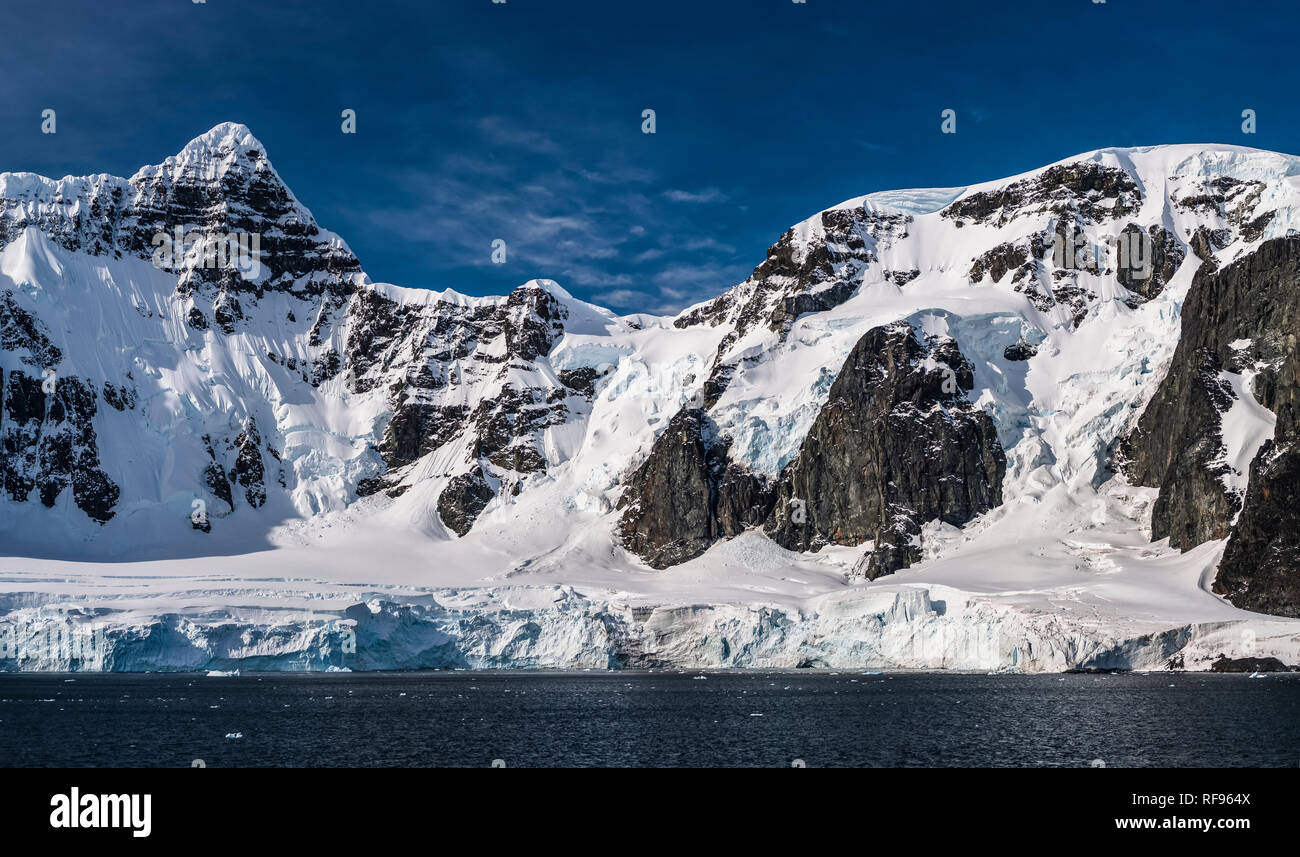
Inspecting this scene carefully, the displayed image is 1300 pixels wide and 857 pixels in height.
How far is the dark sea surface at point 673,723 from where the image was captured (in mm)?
65312

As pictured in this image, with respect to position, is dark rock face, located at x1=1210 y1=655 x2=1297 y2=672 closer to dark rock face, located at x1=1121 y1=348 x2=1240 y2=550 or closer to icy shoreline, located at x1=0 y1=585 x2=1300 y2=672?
icy shoreline, located at x1=0 y1=585 x2=1300 y2=672

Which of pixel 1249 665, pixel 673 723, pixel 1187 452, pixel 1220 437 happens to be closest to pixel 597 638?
pixel 673 723

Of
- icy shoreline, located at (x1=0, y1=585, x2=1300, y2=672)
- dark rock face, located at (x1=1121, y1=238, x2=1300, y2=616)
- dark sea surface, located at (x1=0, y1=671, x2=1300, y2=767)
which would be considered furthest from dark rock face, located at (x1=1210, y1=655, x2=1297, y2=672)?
dark rock face, located at (x1=1121, y1=238, x2=1300, y2=616)

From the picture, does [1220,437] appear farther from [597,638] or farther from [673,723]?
[673,723]

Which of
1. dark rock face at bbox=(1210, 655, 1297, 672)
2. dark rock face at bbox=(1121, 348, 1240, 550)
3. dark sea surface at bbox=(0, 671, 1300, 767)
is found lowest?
dark rock face at bbox=(1210, 655, 1297, 672)

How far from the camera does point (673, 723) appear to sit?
271ft

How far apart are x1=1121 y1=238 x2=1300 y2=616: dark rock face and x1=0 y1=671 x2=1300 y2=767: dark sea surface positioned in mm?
24592

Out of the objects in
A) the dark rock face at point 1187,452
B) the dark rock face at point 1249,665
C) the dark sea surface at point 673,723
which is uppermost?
the dark rock face at point 1187,452

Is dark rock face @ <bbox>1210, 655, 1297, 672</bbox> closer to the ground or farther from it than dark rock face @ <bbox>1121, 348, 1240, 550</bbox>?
closer to the ground

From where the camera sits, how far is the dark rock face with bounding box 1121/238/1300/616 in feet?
450

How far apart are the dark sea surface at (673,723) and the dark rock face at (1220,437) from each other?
24.6m

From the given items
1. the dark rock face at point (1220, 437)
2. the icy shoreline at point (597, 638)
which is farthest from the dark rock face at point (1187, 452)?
the icy shoreline at point (597, 638)

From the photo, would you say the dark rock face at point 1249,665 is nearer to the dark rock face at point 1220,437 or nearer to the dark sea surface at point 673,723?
the dark sea surface at point 673,723
